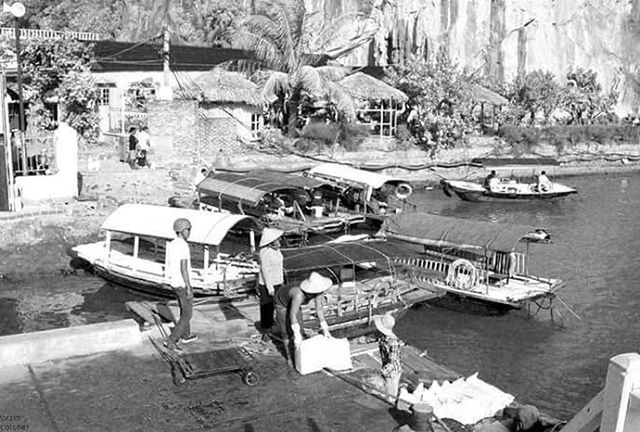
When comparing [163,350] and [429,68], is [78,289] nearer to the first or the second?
[163,350]

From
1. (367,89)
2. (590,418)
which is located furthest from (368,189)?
(590,418)

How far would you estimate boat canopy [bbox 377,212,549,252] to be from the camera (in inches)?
747

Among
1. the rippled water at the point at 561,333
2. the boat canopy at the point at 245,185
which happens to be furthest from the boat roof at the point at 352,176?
the rippled water at the point at 561,333

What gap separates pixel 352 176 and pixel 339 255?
1339 cm

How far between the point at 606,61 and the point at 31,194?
5111 cm

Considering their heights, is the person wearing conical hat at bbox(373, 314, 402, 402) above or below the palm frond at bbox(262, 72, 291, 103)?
below

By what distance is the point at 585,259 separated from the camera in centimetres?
2569

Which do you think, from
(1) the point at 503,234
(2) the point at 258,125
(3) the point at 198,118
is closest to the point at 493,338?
(1) the point at 503,234

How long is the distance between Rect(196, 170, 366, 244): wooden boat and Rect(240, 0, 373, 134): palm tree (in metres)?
11.5

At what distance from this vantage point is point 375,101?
4534 centimetres

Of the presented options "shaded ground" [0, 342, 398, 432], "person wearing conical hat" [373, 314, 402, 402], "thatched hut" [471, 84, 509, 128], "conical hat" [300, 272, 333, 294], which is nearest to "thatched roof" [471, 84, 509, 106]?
"thatched hut" [471, 84, 509, 128]

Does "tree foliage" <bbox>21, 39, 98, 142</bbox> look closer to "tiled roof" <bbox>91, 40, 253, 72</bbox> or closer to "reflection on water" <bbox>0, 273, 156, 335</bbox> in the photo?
"tiled roof" <bbox>91, 40, 253, 72</bbox>

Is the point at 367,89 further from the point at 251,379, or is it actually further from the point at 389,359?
the point at 251,379

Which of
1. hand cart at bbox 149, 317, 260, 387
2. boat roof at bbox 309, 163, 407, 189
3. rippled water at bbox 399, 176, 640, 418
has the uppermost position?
boat roof at bbox 309, 163, 407, 189
